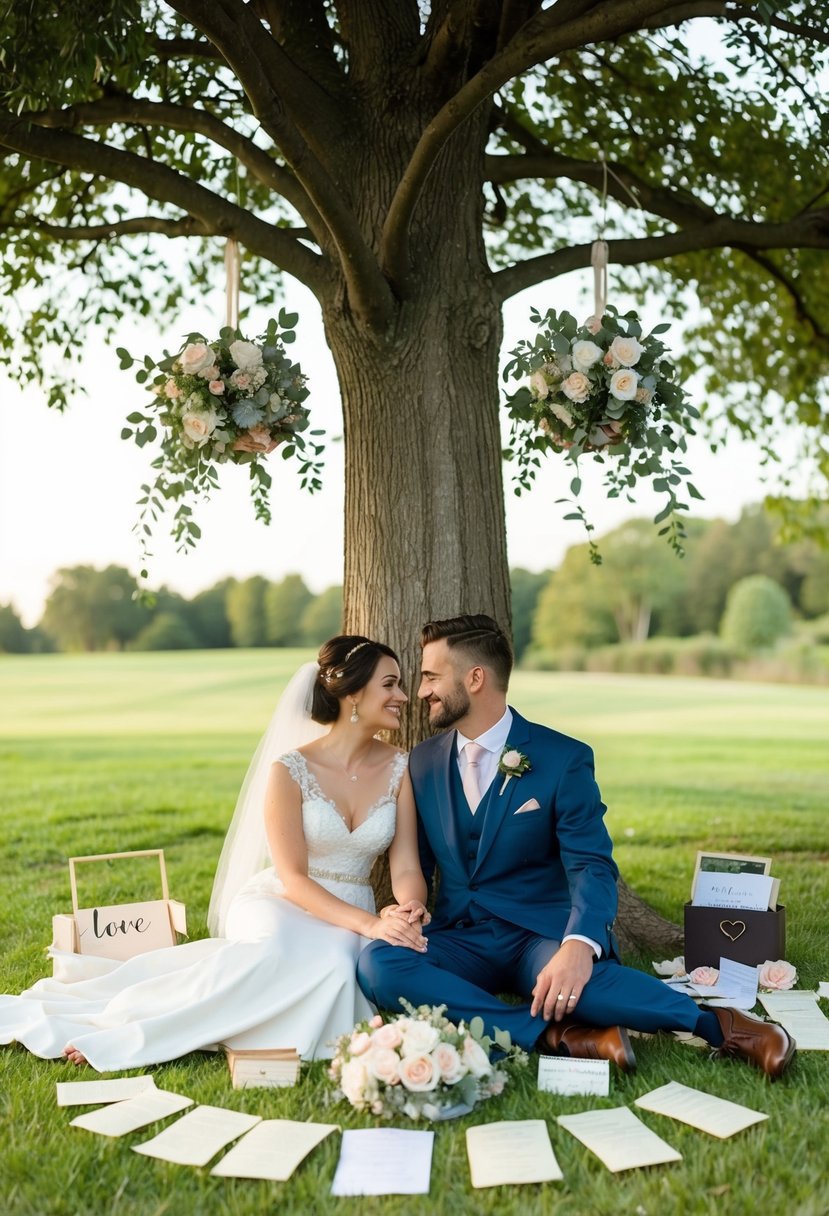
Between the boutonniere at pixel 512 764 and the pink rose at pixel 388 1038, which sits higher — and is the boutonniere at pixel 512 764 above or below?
above

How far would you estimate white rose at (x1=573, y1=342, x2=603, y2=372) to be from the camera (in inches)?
188

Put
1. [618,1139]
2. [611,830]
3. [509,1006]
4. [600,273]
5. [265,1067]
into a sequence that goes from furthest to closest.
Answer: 1. [611,830]
2. [600,273]
3. [509,1006]
4. [265,1067]
5. [618,1139]

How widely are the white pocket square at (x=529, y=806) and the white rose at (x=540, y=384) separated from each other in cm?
168

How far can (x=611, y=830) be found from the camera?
32.6ft

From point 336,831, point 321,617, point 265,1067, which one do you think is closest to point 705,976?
point 336,831

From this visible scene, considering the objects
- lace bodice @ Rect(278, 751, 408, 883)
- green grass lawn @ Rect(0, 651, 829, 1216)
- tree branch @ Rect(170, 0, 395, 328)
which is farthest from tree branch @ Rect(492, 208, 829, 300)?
green grass lawn @ Rect(0, 651, 829, 1216)

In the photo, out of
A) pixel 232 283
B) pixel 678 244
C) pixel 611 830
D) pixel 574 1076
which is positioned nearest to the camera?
pixel 574 1076

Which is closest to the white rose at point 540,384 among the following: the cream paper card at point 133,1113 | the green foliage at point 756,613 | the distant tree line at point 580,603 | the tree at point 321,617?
the cream paper card at point 133,1113

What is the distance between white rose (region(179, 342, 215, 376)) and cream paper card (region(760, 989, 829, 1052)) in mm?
3443

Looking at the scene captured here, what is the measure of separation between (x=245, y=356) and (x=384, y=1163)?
3.18 m

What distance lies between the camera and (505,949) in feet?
15.0

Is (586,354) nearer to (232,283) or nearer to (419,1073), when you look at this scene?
(232,283)

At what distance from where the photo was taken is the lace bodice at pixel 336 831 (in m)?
4.80

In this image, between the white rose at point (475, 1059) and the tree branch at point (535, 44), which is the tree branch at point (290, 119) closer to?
the tree branch at point (535, 44)
